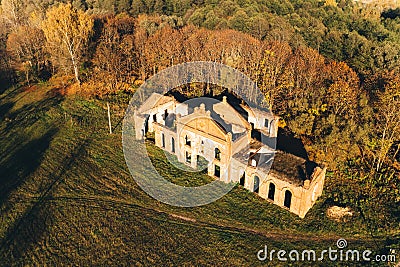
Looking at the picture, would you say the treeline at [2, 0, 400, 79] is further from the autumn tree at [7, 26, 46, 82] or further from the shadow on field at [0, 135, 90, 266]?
the shadow on field at [0, 135, 90, 266]

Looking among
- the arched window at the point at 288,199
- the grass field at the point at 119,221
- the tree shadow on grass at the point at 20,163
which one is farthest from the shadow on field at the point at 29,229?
the arched window at the point at 288,199

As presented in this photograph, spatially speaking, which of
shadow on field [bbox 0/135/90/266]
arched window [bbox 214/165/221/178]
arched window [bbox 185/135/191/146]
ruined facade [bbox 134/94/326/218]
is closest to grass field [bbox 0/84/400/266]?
shadow on field [bbox 0/135/90/266]

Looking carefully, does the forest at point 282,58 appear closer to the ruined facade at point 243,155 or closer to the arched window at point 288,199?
the arched window at point 288,199

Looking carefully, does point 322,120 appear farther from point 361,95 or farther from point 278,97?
point 278,97

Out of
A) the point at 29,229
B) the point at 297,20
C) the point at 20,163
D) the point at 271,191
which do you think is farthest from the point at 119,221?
the point at 297,20

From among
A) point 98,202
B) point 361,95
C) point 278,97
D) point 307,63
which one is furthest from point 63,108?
point 361,95

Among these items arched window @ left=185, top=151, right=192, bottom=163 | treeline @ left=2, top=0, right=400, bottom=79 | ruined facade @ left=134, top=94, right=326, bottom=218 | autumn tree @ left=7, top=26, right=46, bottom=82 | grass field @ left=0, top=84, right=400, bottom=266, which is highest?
treeline @ left=2, top=0, right=400, bottom=79

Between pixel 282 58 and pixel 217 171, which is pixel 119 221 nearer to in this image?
pixel 217 171
